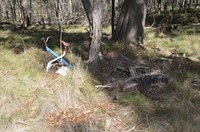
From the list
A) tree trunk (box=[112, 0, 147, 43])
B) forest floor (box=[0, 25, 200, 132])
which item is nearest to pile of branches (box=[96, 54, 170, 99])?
forest floor (box=[0, 25, 200, 132])

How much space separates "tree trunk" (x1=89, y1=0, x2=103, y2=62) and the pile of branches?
0.38 m

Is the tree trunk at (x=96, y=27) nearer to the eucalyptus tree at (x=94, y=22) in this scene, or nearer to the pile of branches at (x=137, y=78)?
the eucalyptus tree at (x=94, y=22)

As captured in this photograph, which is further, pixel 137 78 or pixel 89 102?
pixel 137 78

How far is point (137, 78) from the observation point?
4566 millimetres

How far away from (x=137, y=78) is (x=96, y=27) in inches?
47.3

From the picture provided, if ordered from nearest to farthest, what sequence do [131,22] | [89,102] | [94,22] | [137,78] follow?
[89,102] < [137,78] < [94,22] < [131,22]

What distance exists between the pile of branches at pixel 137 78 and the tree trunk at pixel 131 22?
2.04 meters

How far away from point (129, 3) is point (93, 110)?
401 cm

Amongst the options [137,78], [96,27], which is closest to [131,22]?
[96,27]

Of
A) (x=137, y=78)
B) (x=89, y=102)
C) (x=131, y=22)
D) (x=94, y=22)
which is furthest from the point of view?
(x=131, y=22)

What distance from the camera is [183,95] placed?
13.6 ft

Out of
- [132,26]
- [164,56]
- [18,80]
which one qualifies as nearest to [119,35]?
[132,26]

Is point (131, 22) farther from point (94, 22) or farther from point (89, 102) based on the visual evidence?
point (89, 102)

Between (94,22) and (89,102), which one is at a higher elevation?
(94,22)
